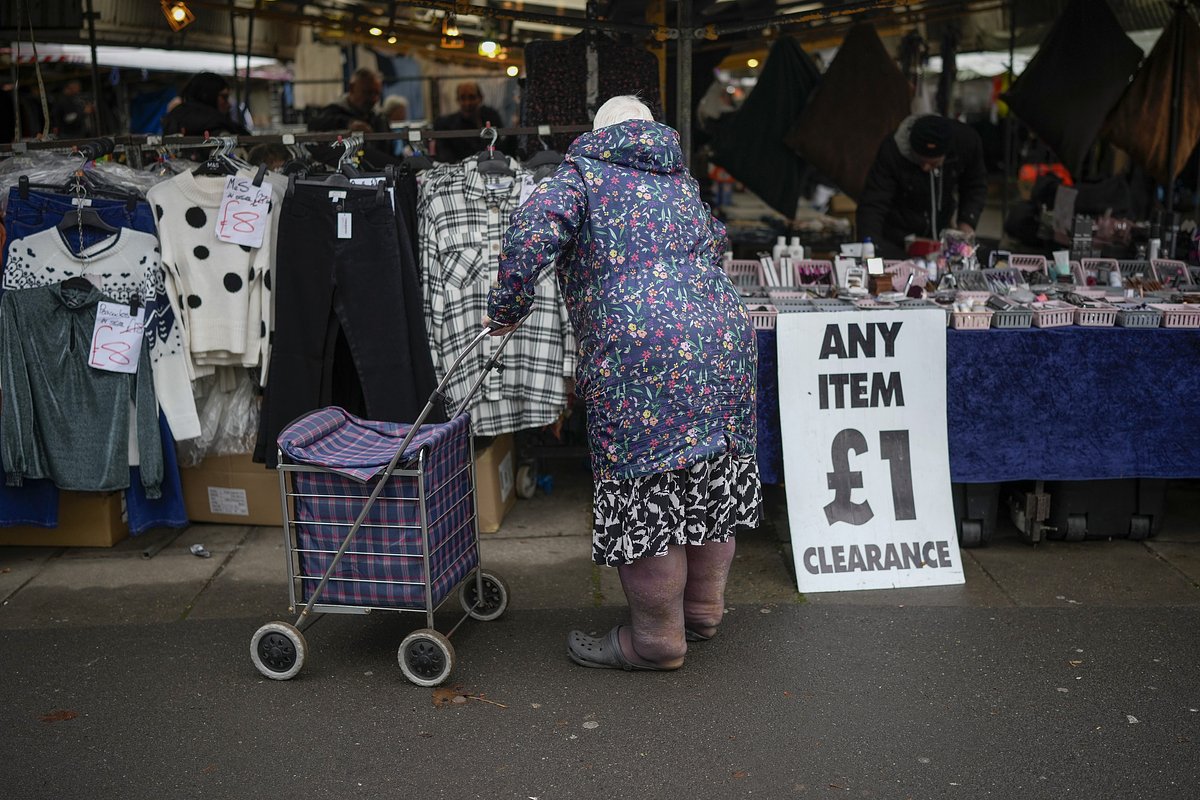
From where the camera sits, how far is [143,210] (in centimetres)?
467

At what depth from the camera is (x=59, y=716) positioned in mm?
3607

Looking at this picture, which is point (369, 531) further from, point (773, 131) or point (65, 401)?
point (773, 131)

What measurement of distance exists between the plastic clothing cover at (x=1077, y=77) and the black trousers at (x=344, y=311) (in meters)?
4.49

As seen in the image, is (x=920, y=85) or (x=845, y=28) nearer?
(x=845, y=28)

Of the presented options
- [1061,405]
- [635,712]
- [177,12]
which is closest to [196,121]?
[177,12]

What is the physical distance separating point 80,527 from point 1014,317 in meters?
4.18

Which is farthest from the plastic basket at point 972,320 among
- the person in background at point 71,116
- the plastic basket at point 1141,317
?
the person in background at point 71,116

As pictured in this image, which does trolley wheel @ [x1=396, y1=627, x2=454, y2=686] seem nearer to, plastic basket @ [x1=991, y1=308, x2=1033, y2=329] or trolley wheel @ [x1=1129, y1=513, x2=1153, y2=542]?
plastic basket @ [x1=991, y1=308, x2=1033, y2=329]

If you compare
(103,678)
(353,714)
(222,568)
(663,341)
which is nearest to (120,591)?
(222,568)

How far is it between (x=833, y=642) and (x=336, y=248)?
2.48 m

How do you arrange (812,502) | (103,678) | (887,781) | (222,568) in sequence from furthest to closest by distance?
(222,568)
(812,502)
(103,678)
(887,781)

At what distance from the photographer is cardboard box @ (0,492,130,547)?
498 cm

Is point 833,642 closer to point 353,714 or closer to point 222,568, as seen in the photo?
point 353,714

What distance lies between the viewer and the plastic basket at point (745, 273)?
5379 mm
